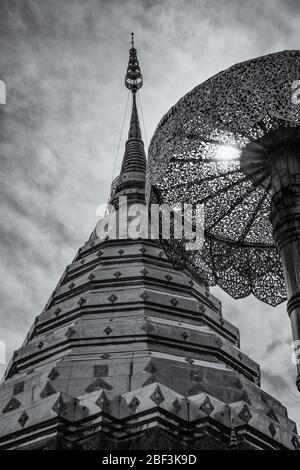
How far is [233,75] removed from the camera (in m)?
8.80

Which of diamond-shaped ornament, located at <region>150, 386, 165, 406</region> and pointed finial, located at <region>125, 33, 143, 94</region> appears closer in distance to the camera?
diamond-shaped ornament, located at <region>150, 386, 165, 406</region>

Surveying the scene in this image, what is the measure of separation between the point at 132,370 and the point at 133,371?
1.5 inches

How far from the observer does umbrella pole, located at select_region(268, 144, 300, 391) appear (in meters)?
7.10

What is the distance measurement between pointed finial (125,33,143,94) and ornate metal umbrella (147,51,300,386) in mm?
16604

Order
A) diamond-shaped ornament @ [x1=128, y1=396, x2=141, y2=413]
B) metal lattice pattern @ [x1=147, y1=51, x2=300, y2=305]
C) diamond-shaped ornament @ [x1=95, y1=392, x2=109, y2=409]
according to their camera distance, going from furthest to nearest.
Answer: diamond-shaped ornament @ [x1=128, y1=396, x2=141, y2=413] < diamond-shaped ornament @ [x1=95, y1=392, x2=109, y2=409] < metal lattice pattern @ [x1=147, y1=51, x2=300, y2=305]

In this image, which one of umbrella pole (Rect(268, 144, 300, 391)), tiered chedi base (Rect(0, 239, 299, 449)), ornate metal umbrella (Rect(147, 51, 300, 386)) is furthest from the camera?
tiered chedi base (Rect(0, 239, 299, 449))

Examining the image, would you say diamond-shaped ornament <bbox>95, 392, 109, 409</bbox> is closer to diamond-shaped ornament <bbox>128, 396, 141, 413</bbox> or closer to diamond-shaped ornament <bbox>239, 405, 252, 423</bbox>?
diamond-shaped ornament <bbox>128, 396, 141, 413</bbox>

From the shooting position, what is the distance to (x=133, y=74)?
86.0ft

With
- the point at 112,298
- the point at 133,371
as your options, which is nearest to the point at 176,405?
the point at 133,371

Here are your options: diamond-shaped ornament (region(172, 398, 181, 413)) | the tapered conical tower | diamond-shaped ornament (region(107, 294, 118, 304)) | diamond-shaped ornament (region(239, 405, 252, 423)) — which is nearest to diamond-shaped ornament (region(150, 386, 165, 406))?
the tapered conical tower

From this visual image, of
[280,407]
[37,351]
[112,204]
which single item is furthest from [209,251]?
[112,204]

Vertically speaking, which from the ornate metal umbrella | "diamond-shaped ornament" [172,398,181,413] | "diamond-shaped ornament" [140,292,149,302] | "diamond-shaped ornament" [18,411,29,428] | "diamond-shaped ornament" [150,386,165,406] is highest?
"diamond-shaped ornament" [140,292,149,302]

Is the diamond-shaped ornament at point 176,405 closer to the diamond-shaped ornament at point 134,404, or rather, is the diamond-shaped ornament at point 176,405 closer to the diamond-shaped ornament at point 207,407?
the diamond-shaped ornament at point 207,407
